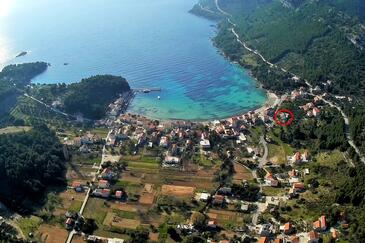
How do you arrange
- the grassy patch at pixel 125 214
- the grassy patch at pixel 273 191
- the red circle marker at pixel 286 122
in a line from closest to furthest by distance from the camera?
the grassy patch at pixel 125 214
the grassy patch at pixel 273 191
the red circle marker at pixel 286 122

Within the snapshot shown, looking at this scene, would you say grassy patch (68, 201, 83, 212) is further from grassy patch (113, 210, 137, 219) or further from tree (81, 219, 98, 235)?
grassy patch (113, 210, 137, 219)

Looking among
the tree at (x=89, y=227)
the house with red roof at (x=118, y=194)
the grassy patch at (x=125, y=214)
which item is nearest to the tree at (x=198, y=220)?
the grassy patch at (x=125, y=214)

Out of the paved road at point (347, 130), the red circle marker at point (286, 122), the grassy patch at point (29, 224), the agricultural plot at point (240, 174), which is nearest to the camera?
the grassy patch at point (29, 224)

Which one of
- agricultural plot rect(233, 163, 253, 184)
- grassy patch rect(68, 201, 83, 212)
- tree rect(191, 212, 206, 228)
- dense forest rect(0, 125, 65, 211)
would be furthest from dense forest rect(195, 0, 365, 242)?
dense forest rect(0, 125, 65, 211)

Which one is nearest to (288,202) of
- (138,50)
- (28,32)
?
(138,50)

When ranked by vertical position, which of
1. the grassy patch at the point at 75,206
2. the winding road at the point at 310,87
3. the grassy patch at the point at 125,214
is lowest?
the grassy patch at the point at 75,206

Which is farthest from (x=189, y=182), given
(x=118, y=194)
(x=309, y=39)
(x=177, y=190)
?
(x=309, y=39)

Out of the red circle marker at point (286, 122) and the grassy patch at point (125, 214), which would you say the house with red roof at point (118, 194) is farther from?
the red circle marker at point (286, 122)

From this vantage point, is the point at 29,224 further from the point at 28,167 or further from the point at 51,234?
the point at 28,167
